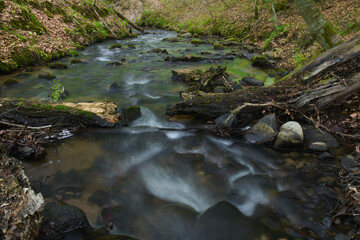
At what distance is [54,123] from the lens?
4.39 metres

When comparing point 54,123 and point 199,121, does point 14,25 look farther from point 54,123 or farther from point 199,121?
point 199,121

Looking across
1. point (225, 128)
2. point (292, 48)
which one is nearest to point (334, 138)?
point (225, 128)

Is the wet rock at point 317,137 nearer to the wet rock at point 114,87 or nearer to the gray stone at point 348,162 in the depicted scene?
the gray stone at point 348,162

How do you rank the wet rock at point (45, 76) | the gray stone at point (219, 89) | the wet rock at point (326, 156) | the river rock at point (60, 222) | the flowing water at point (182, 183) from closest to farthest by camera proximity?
1. the river rock at point (60, 222)
2. the flowing water at point (182, 183)
3. the wet rock at point (326, 156)
4. the gray stone at point (219, 89)
5. the wet rock at point (45, 76)

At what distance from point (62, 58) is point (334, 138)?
11.7 metres

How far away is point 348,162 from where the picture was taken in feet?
11.6

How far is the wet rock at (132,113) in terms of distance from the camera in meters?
5.57

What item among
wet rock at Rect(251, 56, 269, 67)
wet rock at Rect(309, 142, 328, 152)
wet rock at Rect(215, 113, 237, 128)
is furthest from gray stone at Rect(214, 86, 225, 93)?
wet rock at Rect(251, 56, 269, 67)

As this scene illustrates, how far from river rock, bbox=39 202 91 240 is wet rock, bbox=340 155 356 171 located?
401 cm

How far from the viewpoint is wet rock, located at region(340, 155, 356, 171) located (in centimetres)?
344

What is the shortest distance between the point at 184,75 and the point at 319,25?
4492 millimetres

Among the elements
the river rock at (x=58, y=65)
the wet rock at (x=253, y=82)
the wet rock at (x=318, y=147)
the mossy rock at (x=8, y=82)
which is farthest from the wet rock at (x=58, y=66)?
the wet rock at (x=318, y=147)

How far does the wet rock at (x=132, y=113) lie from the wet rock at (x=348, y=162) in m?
4.49

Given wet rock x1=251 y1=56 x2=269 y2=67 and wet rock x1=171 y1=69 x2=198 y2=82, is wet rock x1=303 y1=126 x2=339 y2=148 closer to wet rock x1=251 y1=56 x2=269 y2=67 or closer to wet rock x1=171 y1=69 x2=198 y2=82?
wet rock x1=171 y1=69 x2=198 y2=82
